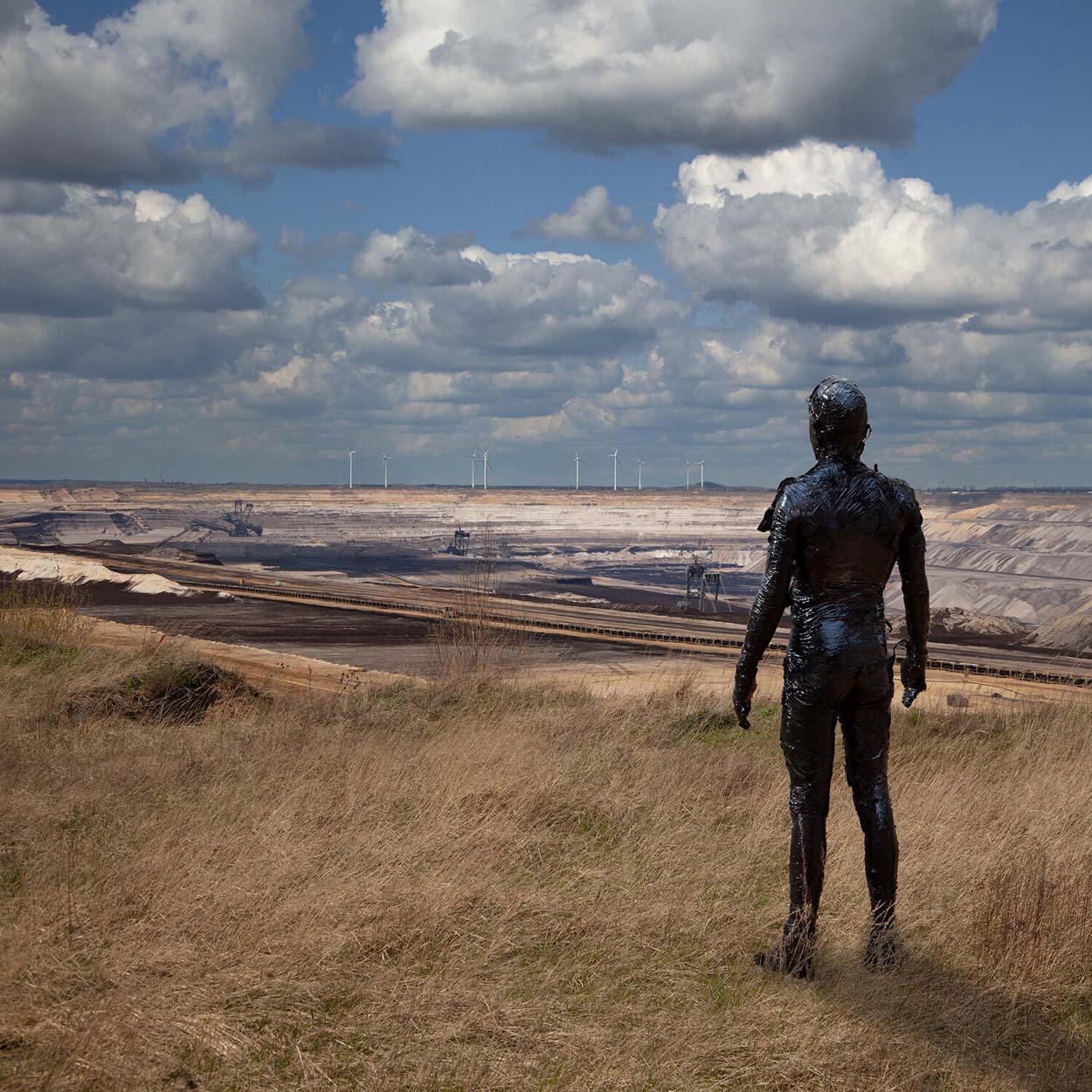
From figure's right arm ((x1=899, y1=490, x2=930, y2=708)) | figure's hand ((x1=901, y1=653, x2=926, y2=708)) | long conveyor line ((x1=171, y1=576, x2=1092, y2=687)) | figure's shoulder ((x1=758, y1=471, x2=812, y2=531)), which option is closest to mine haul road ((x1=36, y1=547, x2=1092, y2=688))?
long conveyor line ((x1=171, y1=576, x2=1092, y2=687))

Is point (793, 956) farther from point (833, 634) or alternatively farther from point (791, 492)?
point (791, 492)

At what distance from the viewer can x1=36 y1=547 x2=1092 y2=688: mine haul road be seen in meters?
30.5

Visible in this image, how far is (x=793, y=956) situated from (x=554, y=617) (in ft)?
127

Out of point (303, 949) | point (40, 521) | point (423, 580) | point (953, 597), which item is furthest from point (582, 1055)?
point (40, 521)

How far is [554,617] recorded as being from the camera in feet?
143

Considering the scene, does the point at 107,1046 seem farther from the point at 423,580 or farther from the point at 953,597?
the point at 423,580

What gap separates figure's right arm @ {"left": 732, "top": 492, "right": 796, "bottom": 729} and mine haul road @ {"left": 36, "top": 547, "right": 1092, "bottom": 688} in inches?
441

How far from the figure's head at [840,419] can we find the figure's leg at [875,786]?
1015mm

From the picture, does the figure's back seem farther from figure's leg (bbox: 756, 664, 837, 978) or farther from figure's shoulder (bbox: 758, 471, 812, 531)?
figure's leg (bbox: 756, 664, 837, 978)

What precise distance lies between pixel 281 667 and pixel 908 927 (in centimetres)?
1872

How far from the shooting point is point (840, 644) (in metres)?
5.09

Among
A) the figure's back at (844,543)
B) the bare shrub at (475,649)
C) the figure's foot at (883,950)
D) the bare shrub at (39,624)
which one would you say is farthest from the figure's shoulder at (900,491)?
the bare shrub at (39,624)

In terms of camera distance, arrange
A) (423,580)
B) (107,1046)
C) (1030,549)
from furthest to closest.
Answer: (1030,549) → (423,580) → (107,1046)

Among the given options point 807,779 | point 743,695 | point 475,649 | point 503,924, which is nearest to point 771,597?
point 743,695
